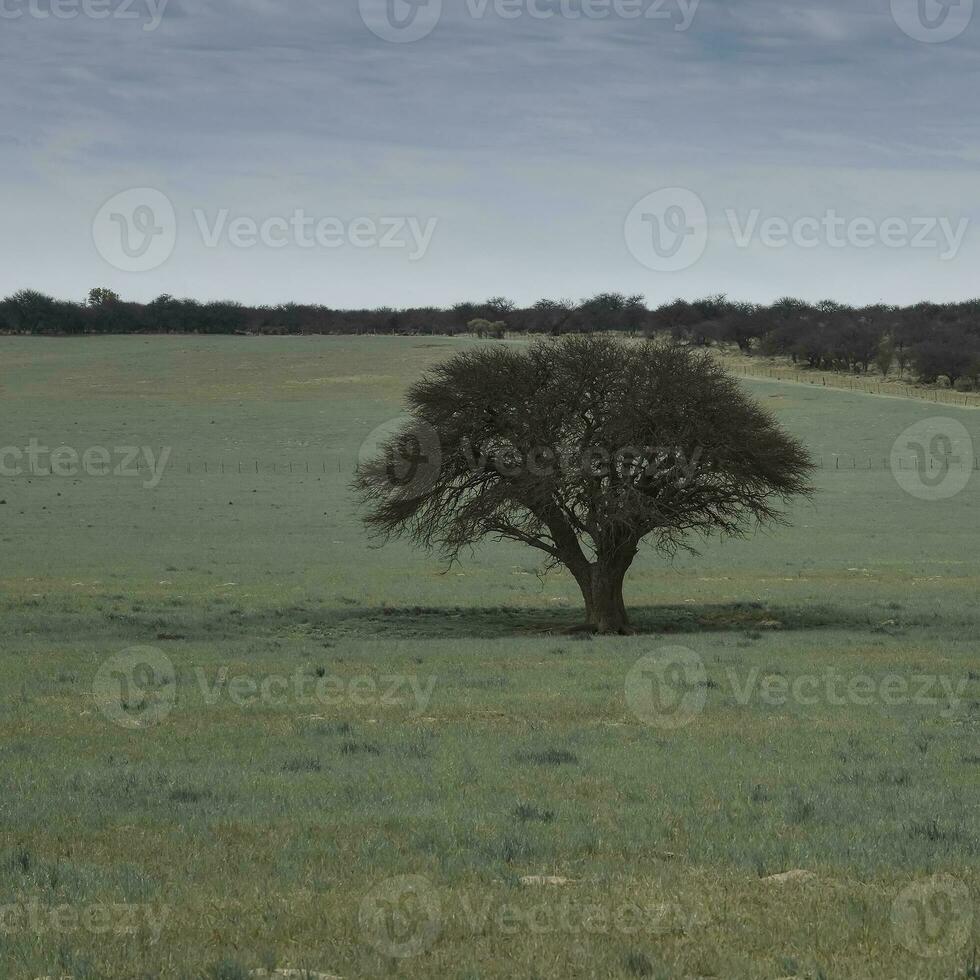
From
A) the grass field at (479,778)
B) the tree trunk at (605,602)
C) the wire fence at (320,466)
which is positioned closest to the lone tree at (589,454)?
the tree trunk at (605,602)

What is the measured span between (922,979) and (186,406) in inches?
4195

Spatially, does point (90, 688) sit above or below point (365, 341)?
below

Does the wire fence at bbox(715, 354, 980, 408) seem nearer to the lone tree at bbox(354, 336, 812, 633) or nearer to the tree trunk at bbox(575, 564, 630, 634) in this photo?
the lone tree at bbox(354, 336, 812, 633)

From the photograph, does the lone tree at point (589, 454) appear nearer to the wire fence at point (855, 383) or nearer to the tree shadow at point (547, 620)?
the tree shadow at point (547, 620)

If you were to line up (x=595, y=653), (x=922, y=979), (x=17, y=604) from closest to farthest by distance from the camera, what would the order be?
(x=922, y=979) → (x=595, y=653) → (x=17, y=604)

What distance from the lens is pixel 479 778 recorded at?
46.5 feet

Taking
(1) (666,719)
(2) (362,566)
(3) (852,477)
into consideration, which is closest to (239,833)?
(1) (666,719)

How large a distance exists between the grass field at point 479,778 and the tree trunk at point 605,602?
38.3 inches

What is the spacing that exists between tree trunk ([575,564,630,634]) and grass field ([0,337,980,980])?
0.97 meters

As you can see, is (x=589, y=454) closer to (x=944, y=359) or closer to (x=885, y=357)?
(x=944, y=359)

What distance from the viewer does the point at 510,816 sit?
40.2 feet

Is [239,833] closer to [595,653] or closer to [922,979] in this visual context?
[922,979]

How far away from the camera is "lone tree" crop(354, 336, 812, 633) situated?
3175 centimetres

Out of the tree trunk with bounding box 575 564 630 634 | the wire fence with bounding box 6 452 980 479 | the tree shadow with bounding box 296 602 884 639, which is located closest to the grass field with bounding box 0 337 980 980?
the tree shadow with bounding box 296 602 884 639
